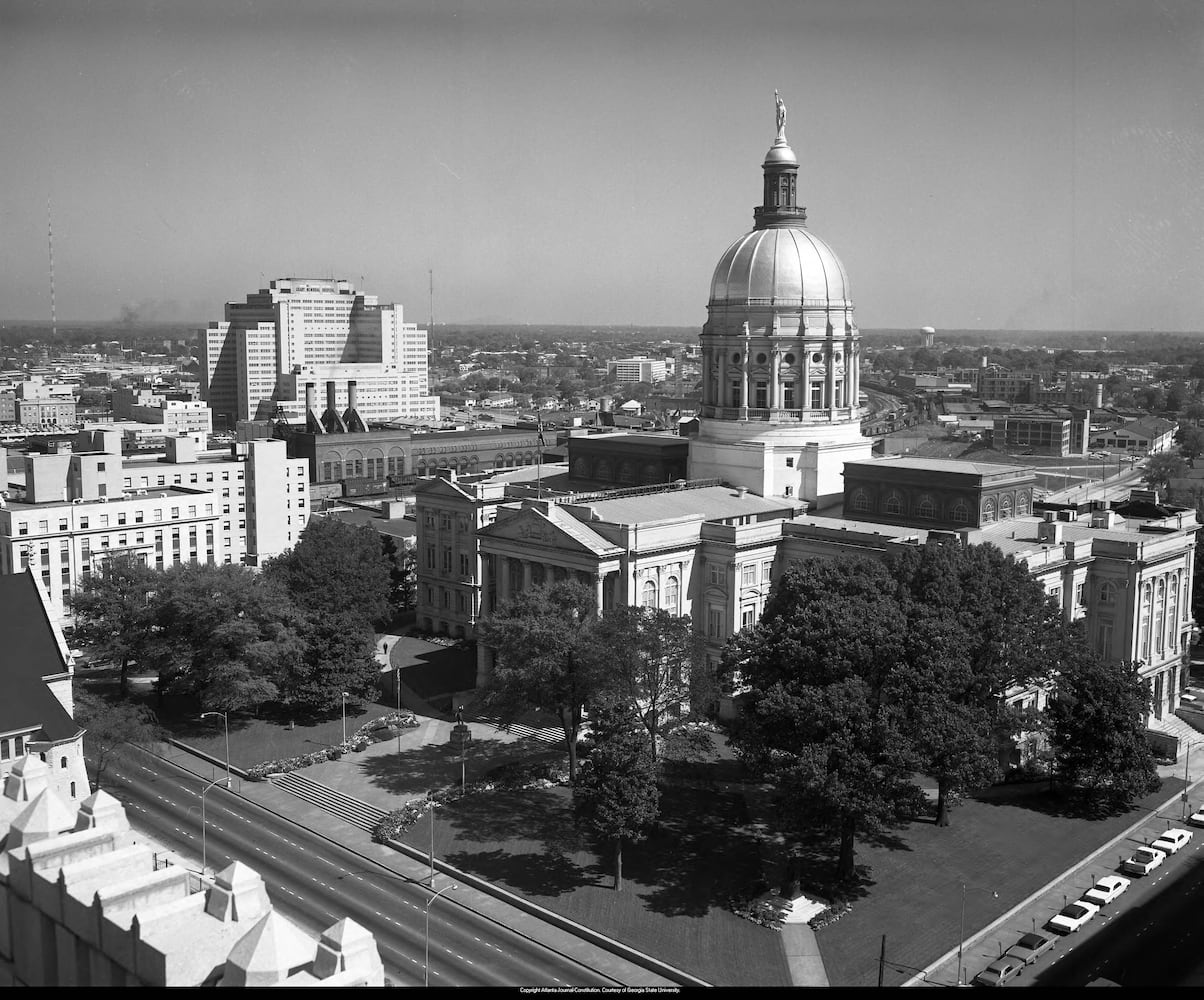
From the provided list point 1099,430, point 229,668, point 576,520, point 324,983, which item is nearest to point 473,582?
point 576,520

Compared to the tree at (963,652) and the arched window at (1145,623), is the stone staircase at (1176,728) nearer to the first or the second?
the arched window at (1145,623)

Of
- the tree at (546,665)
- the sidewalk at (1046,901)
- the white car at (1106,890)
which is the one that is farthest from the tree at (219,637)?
the white car at (1106,890)

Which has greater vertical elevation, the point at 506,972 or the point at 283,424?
the point at 283,424

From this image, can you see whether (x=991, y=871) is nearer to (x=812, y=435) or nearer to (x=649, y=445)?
(x=812, y=435)

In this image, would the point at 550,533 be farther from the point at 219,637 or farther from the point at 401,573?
the point at 401,573

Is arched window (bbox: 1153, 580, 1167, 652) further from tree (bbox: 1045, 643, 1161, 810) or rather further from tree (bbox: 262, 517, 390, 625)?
tree (bbox: 262, 517, 390, 625)

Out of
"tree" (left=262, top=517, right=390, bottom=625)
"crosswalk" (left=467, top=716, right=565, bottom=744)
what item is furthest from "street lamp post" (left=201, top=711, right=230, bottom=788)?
"crosswalk" (left=467, top=716, right=565, bottom=744)
